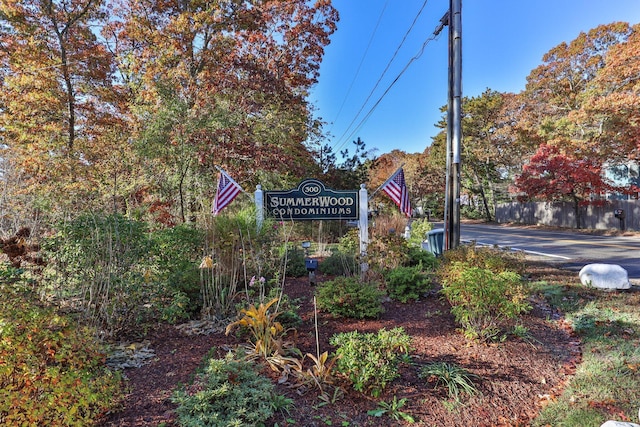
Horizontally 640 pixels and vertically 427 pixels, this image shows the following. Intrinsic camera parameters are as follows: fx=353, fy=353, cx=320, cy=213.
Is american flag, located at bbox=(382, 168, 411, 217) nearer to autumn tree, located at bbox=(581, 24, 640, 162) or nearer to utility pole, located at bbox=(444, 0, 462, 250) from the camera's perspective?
utility pole, located at bbox=(444, 0, 462, 250)

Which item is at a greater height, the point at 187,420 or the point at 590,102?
Answer: the point at 590,102

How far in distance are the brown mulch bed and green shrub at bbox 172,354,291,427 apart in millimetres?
108

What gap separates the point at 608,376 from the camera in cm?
287

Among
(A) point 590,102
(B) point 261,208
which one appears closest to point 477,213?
(A) point 590,102

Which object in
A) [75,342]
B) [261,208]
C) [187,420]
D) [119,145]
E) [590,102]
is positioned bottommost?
[187,420]

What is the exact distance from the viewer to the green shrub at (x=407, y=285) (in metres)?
4.82

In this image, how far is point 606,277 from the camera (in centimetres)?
530

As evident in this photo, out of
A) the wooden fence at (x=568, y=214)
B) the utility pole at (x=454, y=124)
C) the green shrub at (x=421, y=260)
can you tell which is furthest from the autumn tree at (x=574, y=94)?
the green shrub at (x=421, y=260)

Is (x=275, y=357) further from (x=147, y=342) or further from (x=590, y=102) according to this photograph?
(x=590, y=102)

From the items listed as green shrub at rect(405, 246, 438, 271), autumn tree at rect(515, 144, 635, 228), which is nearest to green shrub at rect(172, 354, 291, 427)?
green shrub at rect(405, 246, 438, 271)

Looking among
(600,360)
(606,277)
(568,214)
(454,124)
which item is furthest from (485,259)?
(568,214)

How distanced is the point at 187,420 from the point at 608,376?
10.6 feet

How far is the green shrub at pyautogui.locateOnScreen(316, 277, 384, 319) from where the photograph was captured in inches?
158

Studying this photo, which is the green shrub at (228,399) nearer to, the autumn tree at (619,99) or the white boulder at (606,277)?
the white boulder at (606,277)
